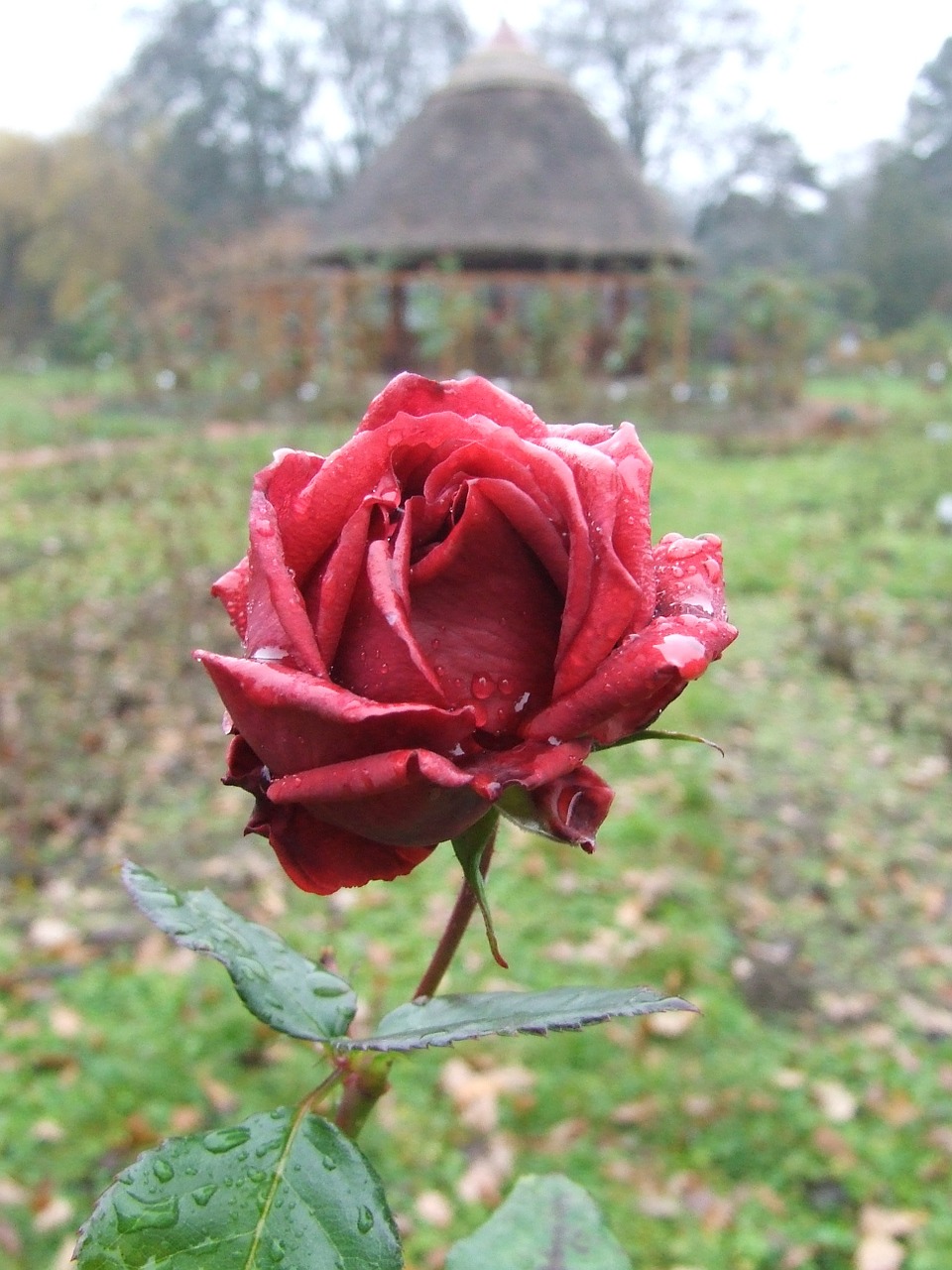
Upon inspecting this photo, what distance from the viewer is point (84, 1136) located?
2.33 m

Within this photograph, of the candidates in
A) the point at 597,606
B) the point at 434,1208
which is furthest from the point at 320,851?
the point at 434,1208

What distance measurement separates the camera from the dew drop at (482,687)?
1.66ft

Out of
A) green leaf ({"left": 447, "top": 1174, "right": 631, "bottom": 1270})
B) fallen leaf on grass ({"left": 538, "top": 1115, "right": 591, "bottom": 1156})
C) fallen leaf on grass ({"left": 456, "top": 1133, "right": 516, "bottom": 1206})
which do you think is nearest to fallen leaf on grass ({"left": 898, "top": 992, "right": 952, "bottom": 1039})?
fallen leaf on grass ({"left": 538, "top": 1115, "right": 591, "bottom": 1156})

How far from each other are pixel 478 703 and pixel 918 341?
75.7 feet

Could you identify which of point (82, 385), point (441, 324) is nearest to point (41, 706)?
point (441, 324)

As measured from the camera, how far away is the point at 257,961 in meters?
0.69

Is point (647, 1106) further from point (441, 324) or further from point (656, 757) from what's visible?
point (441, 324)

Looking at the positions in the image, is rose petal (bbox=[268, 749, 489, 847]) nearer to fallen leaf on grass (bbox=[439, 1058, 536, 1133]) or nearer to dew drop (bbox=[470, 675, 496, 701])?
dew drop (bbox=[470, 675, 496, 701])

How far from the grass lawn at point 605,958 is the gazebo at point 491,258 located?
372 inches

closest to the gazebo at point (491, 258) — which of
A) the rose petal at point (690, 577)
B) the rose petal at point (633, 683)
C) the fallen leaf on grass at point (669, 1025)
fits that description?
the fallen leaf on grass at point (669, 1025)

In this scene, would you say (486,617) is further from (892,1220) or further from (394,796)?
(892,1220)

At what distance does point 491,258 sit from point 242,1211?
56.4 feet

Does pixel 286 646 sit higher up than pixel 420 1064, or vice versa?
pixel 286 646

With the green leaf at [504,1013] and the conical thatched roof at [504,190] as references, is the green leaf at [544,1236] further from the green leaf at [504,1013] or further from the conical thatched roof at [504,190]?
the conical thatched roof at [504,190]
